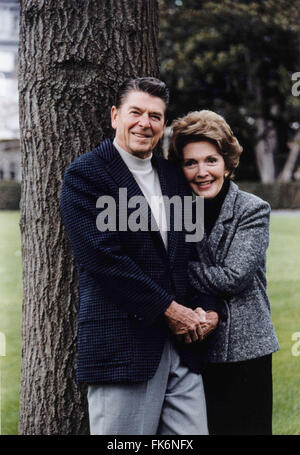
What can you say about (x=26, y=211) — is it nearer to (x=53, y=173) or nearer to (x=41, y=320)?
(x=53, y=173)

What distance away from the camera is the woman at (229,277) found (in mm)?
2396

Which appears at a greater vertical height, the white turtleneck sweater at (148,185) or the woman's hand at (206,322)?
the white turtleneck sweater at (148,185)

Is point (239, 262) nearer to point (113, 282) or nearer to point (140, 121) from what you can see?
point (113, 282)

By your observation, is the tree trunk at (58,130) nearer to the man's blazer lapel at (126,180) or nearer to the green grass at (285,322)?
the man's blazer lapel at (126,180)

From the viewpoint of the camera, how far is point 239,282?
2.36 m

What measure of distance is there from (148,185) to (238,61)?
681 inches

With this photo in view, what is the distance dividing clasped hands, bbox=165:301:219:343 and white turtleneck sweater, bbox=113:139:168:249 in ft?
0.93

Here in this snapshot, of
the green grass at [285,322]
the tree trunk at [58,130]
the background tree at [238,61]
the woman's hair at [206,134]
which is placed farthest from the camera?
the background tree at [238,61]

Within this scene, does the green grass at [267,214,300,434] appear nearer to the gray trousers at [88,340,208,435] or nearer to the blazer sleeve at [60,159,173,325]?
the gray trousers at [88,340,208,435]

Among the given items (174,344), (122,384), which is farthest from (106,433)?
(174,344)

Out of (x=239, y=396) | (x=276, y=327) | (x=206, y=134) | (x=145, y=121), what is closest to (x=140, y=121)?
(x=145, y=121)

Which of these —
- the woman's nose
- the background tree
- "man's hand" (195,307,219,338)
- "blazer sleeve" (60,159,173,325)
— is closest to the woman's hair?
the woman's nose

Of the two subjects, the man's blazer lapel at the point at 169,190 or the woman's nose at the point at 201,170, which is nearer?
the man's blazer lapel at the point at 169,190

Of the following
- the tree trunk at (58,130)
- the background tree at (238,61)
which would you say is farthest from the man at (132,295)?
the background tree at (238,61)
